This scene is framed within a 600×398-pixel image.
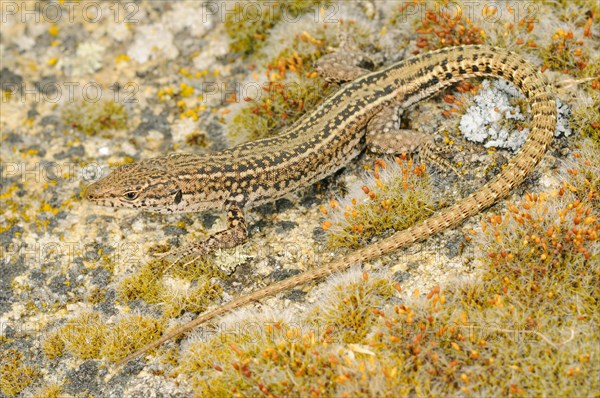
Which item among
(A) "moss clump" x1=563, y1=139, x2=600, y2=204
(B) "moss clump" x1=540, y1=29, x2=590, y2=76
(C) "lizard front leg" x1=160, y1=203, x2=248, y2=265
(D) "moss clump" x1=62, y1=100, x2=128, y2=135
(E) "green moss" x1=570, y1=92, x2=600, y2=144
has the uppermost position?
(B) "moss clump" x1=540, y1=29, x2=590, y2=76

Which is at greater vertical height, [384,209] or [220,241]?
[384,209]

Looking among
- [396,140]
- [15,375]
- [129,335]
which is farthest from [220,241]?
[15,375]

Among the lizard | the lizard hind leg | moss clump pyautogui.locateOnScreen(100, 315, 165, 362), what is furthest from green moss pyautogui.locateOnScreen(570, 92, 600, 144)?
moss clump pyautogui.locateOnScreen(100, 315, 165, 362)

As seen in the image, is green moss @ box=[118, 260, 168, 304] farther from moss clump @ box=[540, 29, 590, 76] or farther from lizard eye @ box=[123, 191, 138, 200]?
moss clump @ box=[540, 29, 590, 76]

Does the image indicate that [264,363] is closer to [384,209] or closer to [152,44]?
[384,209]

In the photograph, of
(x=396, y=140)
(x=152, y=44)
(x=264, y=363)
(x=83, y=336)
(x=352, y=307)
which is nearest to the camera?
(x=264, y=363)

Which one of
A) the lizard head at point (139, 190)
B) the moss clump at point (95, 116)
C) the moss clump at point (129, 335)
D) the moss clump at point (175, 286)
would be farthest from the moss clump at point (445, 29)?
the moss clump at point (129, 335)
